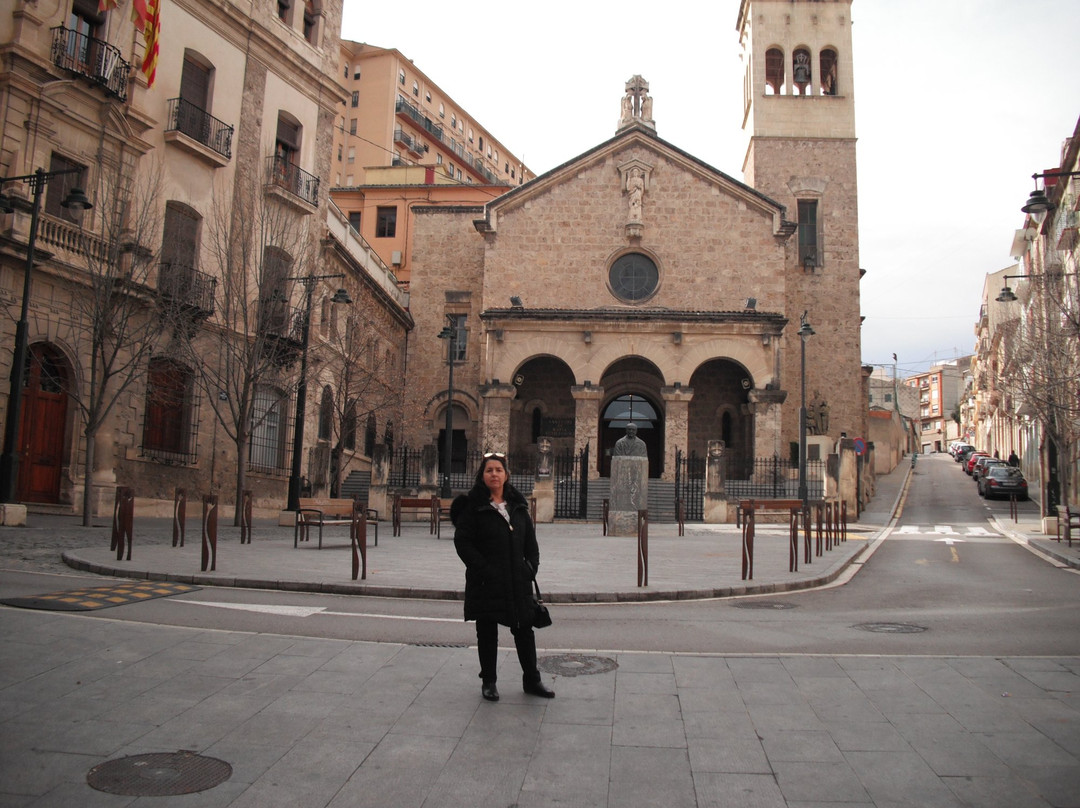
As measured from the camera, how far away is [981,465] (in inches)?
1949

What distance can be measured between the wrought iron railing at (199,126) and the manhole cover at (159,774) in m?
21.2

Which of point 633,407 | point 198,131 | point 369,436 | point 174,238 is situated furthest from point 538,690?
point 633,407

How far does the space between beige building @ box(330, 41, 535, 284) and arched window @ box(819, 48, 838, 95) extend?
1936 cm

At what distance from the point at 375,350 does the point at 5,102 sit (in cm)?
1631

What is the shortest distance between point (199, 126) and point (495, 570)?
2186cm

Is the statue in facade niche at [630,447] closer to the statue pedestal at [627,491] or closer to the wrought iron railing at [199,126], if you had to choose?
the statue pedestal at [627,491]

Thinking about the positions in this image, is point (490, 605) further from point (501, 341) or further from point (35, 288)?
point (501, 341)

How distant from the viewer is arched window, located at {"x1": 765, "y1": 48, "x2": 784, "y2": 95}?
42500 millimetres

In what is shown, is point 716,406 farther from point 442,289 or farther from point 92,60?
point 92,60

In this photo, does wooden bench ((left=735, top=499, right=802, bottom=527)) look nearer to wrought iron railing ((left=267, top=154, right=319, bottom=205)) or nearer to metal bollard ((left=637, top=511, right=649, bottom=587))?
metal bollard ((left=637, top=511, right=649, bottom=587))

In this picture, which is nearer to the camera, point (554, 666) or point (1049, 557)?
point (554, 666)

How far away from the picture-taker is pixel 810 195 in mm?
40344

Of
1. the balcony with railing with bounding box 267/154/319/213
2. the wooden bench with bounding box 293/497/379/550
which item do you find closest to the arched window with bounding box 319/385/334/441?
the balcony with railing with bounding box 267/154/319/213

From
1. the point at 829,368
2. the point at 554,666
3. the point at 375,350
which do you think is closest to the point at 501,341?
the point at 375,350
